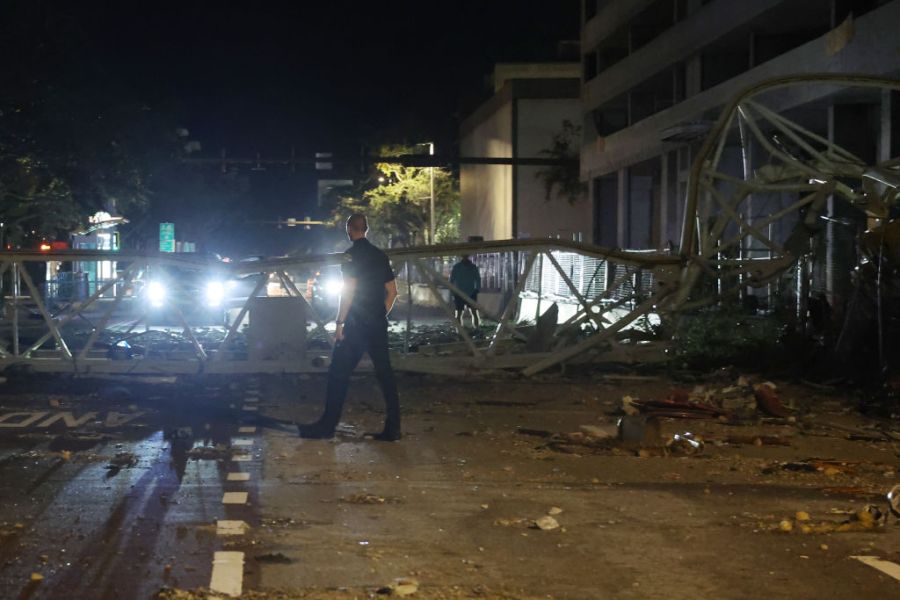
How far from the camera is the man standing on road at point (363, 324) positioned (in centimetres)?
1042

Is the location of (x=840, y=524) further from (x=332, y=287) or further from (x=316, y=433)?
(x=332, y=287)

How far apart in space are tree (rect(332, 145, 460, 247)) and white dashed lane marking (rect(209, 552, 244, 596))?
55713 mm

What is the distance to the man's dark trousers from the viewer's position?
1041 centimetres

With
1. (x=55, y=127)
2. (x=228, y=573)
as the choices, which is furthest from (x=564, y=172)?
(x=228, y=573)

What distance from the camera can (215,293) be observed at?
62.8 ft

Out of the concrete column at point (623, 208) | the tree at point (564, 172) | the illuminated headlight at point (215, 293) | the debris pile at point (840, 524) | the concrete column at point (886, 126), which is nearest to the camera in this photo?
the debris pile at point (840, 524)

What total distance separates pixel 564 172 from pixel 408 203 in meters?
14.8

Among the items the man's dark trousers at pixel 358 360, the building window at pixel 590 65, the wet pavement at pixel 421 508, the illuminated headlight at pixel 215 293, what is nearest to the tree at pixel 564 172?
the building window at pixel 590 65

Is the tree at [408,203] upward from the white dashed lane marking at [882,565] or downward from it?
upward

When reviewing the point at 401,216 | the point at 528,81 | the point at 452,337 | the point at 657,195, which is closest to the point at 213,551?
the point at 452,337

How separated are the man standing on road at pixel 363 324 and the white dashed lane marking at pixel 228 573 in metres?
4.07

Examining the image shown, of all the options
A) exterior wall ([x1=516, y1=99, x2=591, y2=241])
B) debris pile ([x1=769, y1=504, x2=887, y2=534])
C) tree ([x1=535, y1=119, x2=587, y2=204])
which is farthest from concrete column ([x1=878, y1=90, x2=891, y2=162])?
tree ([x1=535, y1=119, x2=587, y2=204])

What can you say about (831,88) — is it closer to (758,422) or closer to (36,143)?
(758,422)

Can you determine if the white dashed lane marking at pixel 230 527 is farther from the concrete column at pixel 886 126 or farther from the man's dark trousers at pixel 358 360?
the concrete column at pixel 886 126
